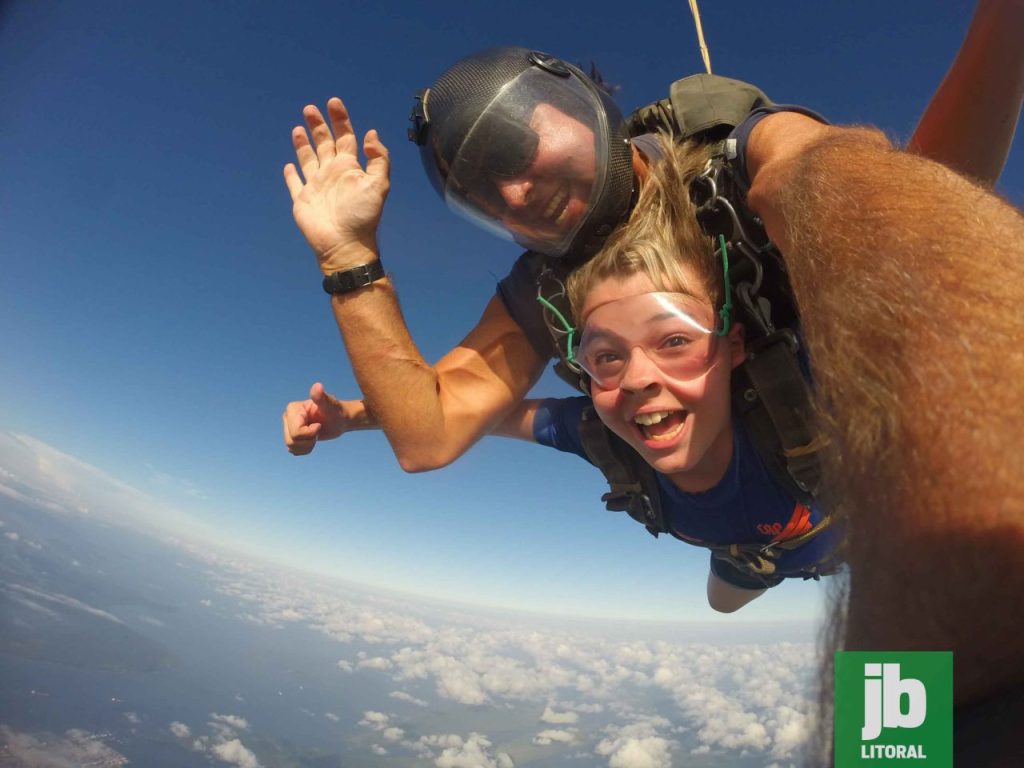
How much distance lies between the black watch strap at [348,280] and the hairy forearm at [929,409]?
1.44 m

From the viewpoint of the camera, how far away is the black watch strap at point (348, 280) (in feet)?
5.82

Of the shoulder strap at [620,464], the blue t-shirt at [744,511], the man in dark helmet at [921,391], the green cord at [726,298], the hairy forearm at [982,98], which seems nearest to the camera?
the man in dark helmet at [921,391]

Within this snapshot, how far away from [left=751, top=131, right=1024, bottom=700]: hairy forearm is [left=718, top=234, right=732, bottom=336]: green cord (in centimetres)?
92

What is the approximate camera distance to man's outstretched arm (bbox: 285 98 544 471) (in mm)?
1797

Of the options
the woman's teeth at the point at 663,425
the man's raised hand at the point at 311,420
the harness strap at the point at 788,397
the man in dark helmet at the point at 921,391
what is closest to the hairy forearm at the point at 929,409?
the man in dark helmet at the point at 921,391

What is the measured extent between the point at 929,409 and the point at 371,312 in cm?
160

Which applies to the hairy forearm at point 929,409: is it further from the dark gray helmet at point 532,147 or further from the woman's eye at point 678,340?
the dark gray helmet at point 532,147

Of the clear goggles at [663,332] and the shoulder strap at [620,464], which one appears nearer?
the clear goggles at [663,332]

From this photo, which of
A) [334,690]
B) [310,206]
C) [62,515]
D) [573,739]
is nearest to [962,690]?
[310,206]

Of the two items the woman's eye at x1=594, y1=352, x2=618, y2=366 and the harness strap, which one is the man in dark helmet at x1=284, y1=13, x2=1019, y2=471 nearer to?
the woman's eye at x1=594, y1=352, x2=618, y2=366

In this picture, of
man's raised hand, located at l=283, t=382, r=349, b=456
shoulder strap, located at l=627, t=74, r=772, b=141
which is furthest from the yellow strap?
man's raised hand, located at l=283, t=382, r=349, b=456

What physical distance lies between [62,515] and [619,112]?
18185 centimetres

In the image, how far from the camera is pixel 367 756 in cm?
8656

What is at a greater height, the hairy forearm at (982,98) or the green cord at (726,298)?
the hairy forearm at (982,98)
